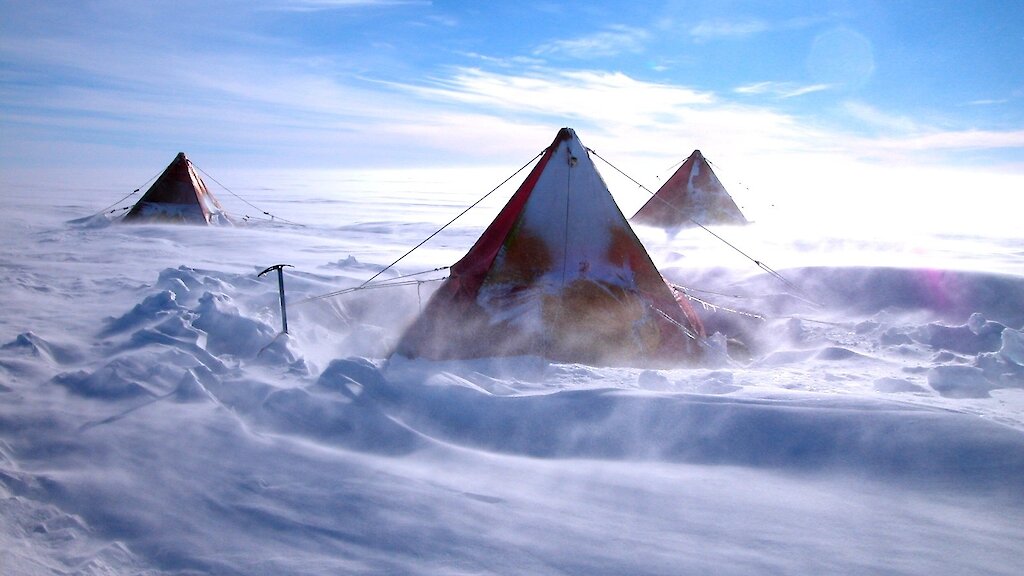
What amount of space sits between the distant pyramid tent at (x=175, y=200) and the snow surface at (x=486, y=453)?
32.5ft

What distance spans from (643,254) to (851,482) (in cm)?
295

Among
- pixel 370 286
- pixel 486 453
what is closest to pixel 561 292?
pixel 486 453

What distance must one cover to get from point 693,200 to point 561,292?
11471 mm

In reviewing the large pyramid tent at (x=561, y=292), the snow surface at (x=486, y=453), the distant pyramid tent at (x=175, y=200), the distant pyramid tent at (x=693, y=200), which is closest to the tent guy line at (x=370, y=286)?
the snow surface at (x=486, y=453)

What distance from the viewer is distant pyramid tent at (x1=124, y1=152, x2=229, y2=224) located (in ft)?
48.7

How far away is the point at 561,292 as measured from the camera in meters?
5.18

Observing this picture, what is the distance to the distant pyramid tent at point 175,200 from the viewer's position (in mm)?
14836

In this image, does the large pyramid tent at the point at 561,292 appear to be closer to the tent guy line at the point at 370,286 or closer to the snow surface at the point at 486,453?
the snow surface at the point at 486,453

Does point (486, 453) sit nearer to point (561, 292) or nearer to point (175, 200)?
point (561, 292)

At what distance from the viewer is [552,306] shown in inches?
201

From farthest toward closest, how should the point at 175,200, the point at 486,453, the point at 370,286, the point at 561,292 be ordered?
the point at 175,200, the point at 370,286, the point at 561,292, the point at 486,453

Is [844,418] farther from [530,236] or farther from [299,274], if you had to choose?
[299,274]

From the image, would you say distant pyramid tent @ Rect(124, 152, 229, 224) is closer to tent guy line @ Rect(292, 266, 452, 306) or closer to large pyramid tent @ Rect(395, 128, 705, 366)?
tent guy line @ Rect(292, 266, 452, 306)

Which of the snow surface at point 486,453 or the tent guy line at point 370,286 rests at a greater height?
the tent guy line at point 370,286
